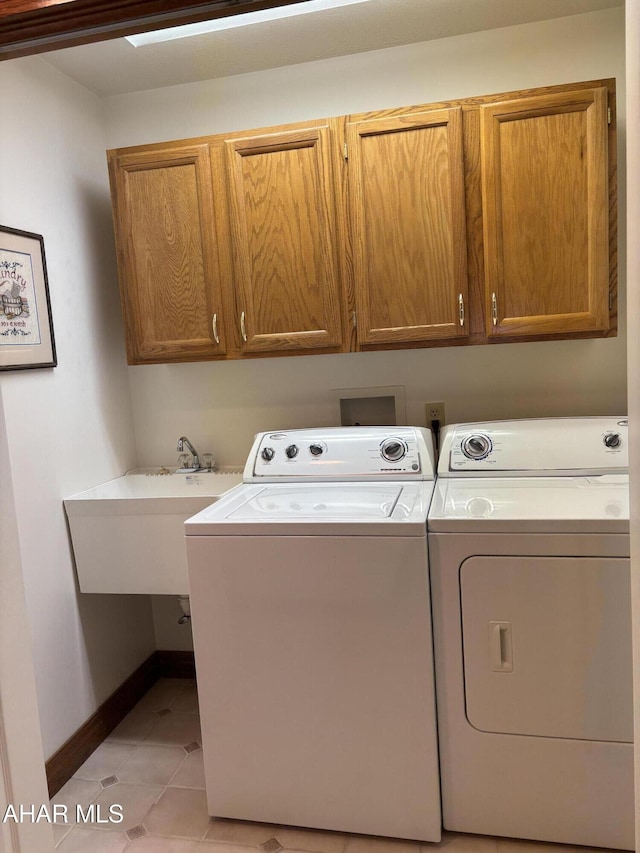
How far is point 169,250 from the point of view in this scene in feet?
7.70

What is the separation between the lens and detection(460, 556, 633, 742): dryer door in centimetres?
164

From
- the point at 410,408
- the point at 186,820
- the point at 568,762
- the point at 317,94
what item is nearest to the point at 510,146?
the point at 317,94

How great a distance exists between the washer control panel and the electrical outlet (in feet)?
0.67

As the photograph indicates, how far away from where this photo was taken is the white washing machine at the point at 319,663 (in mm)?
1743

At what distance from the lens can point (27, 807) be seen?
4.39 ft

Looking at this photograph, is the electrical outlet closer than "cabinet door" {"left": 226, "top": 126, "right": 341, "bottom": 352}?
No

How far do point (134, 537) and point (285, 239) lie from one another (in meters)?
1.18

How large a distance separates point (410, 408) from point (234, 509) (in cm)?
90

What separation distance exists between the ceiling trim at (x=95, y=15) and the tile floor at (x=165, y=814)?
206 centimetres

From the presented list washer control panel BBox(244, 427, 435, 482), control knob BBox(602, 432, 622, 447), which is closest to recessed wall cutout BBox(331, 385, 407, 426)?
washer control panel BBox(244, 427, 435, 482)

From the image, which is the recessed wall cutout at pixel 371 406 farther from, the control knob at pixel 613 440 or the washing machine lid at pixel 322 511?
the control knob at pixel 613 440

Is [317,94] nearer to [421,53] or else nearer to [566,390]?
[421,53]

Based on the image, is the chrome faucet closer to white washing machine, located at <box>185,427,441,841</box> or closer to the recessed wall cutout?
the recessed wall cutout

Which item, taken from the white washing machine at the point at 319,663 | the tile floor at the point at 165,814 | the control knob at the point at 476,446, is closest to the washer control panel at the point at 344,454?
the control knob at the point at 476,446
